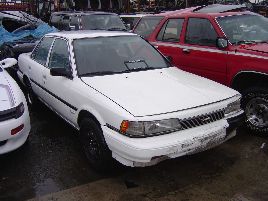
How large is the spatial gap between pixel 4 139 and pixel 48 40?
2225 mm

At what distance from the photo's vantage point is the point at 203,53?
18.2 ft

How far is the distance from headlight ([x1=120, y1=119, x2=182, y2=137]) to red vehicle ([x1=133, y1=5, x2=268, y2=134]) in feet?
6.72

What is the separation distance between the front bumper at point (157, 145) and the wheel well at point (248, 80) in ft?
5.51

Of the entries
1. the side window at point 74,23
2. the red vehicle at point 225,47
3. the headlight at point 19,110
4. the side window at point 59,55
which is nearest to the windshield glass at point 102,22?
the side window at point 74,23

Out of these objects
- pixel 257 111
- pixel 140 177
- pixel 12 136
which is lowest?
pixel 140 177

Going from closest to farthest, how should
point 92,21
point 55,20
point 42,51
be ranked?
point 42,51 < point 92,21 < point 55,20

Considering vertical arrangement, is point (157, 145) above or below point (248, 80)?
below

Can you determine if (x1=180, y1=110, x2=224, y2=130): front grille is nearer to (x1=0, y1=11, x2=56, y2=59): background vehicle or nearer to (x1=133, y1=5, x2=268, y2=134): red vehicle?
(x1=133, y1=5, x2=268, y2=134): red vehicle

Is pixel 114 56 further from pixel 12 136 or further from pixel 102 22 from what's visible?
pixel 102 22

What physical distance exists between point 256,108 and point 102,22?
7134 mm

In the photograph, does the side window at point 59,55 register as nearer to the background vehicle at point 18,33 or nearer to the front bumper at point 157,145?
the front bumper at point 157,145

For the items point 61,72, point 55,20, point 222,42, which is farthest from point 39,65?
point 55,20

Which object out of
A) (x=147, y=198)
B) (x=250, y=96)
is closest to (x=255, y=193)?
(x=147, y=198)

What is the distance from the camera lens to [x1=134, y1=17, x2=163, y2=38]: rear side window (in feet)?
21.8
